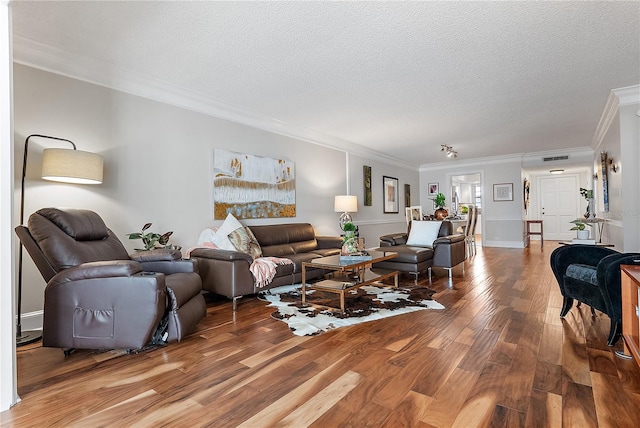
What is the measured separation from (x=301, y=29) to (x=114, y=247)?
93.6 inches

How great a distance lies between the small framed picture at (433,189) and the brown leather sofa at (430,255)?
15.9 ft

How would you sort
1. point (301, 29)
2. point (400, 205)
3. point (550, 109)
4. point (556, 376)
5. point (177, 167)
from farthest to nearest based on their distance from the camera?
point (400, 205) → point (550, 109) → point (177, 167) → point (301, 29) → point (556, 376)

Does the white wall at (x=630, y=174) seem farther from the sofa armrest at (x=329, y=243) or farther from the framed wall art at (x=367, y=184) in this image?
the framed wall art at (x=367, y=184)

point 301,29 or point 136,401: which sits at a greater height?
point 301,29

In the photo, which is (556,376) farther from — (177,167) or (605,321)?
(177,167)

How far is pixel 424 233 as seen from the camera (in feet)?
15.8

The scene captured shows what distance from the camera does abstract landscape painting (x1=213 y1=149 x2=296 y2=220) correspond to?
13.6 feet

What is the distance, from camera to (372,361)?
2.00 meters

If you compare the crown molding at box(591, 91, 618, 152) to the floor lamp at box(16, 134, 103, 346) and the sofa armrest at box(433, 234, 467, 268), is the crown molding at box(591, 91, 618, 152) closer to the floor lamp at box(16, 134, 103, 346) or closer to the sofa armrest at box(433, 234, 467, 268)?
the sofa armrest at box(433, 234, 467, 268)

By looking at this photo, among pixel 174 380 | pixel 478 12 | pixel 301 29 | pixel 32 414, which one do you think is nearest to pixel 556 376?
pixel 174 380

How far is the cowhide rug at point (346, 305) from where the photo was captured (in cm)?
272

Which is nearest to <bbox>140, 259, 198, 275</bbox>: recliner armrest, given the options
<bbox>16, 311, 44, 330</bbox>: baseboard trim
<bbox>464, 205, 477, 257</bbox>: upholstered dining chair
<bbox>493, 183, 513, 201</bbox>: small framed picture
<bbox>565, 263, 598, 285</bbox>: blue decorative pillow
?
<bbox>16, 311, 44, 330</bbox>: baseboard trim

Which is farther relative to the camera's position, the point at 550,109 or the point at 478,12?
the point at 550,109

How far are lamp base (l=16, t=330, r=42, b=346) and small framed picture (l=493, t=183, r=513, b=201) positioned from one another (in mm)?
9333
